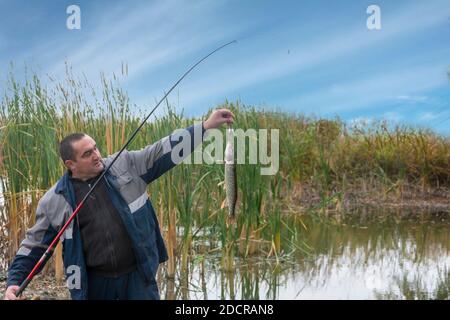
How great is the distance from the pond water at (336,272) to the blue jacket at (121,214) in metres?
2.16

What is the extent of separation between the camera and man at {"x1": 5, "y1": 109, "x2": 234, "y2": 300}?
3.47 metres

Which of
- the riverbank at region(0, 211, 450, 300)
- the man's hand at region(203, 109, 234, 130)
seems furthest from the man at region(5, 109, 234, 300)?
the riverbank at region(0, 211, 450, 300)

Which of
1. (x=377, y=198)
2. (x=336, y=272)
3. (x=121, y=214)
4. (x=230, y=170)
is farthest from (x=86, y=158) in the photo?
(x=377, y=198)

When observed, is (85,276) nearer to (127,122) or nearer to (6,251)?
(127,122)

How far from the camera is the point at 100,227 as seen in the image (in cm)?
350

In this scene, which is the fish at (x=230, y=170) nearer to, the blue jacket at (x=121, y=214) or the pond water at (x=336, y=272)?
the blue jacket at (x=121, y=214)

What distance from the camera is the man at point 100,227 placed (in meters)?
3.47

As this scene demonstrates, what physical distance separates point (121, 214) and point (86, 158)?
354 mm

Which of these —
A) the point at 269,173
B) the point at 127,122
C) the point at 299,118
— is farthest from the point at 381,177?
the point at 127,122

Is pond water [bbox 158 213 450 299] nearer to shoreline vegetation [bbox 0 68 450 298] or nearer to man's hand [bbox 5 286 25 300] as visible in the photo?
shoreline vegetation [bbox 0 68 450 298]

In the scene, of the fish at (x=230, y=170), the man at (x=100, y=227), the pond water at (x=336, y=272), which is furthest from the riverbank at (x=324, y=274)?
the man at (x=100, y=227)

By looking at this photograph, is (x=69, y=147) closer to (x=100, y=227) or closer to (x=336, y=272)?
(x=100, y=227)

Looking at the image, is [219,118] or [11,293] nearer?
[11,293]
